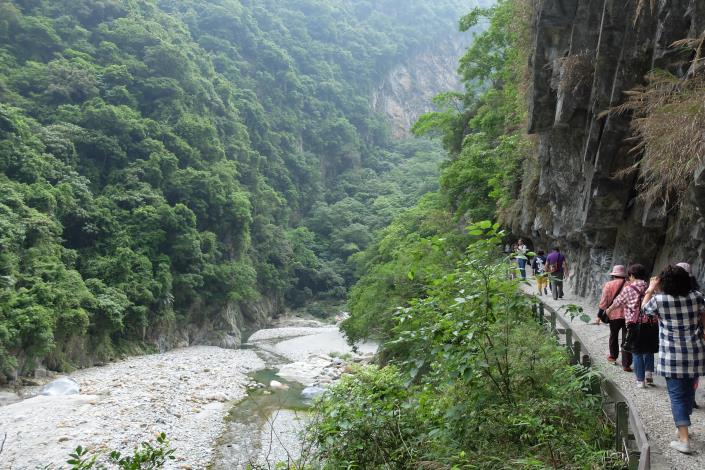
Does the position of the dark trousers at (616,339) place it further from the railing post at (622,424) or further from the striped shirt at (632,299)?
the railing post at (622,424)

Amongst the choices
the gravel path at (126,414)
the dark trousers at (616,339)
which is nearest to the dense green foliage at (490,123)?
the dark trousers at (616,339)

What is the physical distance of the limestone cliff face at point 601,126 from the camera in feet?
24.7

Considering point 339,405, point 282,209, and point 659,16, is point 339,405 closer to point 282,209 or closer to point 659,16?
point 659,16

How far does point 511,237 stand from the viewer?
23.6m

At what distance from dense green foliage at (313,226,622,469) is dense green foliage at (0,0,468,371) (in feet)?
61.5

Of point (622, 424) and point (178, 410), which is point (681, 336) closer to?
point (622, 424)

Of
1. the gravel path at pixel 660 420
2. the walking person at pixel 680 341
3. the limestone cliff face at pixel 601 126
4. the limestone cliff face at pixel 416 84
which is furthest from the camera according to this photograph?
the limestone cliff face at pixel 416 84

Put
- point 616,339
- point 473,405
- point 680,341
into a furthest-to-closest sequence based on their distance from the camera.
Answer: point 616,339
point 473,405
point 680,341

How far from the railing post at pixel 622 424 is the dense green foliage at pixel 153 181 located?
834 inches

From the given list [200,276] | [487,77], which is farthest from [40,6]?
[487,77]

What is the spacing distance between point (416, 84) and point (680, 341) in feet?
382

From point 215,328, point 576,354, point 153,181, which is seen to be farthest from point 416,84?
point 576,354

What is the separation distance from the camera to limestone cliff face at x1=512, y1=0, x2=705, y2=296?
752 cm

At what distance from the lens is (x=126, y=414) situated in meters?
16.3
